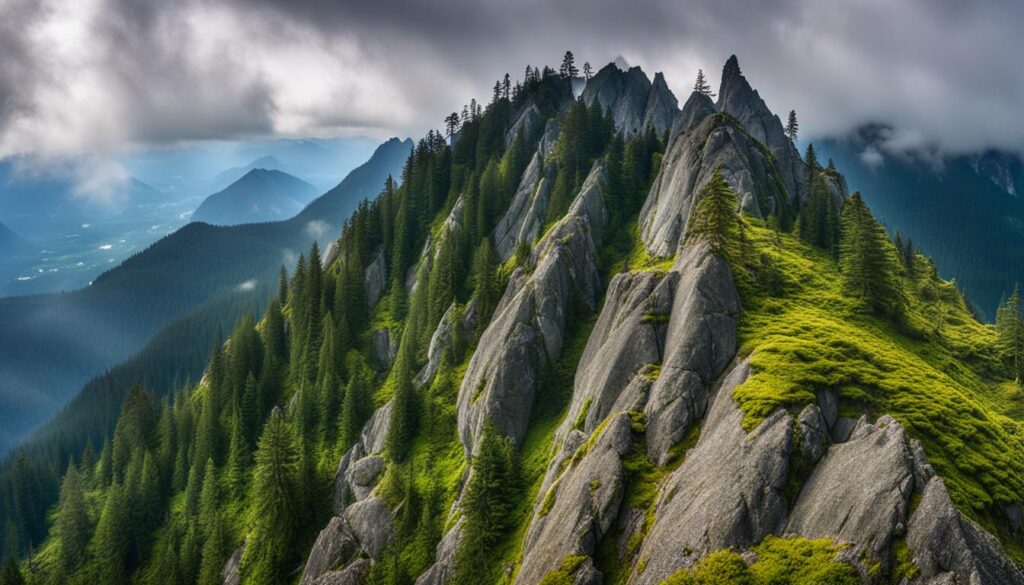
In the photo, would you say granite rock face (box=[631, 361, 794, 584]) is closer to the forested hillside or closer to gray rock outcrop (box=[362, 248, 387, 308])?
the forested hillside

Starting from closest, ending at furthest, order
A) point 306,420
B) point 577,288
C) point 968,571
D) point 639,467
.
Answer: point 968,571
point 639,467
point 577,288
point 306,420

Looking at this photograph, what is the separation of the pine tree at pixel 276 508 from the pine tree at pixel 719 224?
62778 mm

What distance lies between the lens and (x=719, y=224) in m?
55.4

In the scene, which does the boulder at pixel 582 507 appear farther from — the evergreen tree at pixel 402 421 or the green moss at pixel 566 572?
the evergreen tree at pixel 402 421

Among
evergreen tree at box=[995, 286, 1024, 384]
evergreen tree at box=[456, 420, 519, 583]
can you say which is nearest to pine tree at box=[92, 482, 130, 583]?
evergreen tree at box=[456, 420, 519, 583]

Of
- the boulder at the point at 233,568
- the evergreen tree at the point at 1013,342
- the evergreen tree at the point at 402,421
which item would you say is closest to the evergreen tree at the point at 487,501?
the evergreen tree at the point at 402,421

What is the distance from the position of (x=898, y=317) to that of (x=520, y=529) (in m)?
43.8

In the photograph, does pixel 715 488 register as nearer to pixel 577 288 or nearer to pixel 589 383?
pixel 589 383

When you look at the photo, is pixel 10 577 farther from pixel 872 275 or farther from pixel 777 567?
pixel 872 275

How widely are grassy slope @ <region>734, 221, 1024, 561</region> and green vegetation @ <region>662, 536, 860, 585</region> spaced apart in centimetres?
792

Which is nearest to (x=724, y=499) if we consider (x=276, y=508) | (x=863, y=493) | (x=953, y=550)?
(x=863, y=493)

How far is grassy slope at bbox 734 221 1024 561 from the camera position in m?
32.4

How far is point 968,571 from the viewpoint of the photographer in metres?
22.4

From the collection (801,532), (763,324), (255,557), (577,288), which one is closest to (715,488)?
(801,532)
